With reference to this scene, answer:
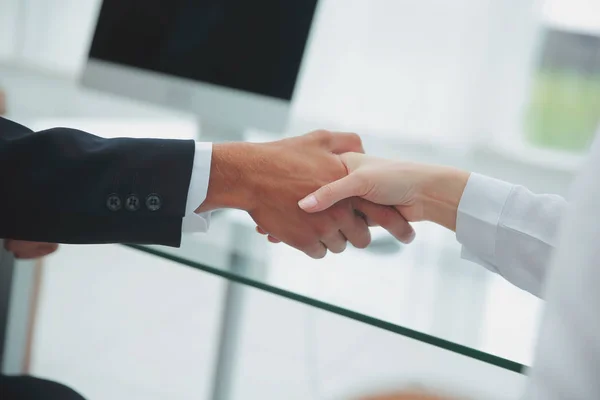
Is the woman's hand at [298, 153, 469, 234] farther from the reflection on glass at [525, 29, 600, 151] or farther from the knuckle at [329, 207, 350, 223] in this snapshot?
the reflection on glass at [525, 29, 600, 151]

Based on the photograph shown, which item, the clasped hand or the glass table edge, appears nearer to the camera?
the glass table edge

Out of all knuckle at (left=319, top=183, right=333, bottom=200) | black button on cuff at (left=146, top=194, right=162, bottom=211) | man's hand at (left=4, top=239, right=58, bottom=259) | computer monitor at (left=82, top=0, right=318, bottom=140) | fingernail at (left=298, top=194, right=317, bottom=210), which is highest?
computer monitor at (left=82, top=0, right=318, bottom=140)

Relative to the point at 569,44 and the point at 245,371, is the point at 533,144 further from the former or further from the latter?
the point at 245,371

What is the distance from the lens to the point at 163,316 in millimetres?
2893

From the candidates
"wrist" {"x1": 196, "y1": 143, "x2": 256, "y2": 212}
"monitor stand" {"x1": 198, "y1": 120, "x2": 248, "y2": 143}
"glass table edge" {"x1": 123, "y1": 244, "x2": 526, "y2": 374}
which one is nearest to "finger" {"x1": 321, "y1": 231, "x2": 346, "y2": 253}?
"wrist" {"x1": 196, "y1": 143, "x2": 256, "y2": 212}

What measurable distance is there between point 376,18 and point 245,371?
174 cm

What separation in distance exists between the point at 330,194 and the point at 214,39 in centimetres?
62

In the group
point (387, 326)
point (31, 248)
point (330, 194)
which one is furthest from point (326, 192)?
point (31, 248)

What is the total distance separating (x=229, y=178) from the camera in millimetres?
1076

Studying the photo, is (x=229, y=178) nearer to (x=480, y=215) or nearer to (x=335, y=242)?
(x=335, y=242)

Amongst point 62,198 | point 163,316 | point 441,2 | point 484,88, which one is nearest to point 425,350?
point 163,316

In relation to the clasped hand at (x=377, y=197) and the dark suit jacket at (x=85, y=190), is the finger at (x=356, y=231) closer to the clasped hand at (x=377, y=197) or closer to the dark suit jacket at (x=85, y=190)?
the clasped hand at (x=377, y=197)

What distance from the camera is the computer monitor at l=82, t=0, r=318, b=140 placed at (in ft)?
4.95

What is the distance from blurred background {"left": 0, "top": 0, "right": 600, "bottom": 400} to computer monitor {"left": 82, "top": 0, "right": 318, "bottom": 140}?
2 cm
